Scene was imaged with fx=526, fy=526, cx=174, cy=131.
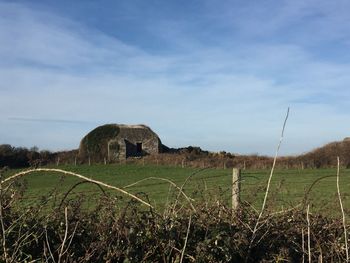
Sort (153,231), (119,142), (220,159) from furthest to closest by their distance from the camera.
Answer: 1. (119,142)
2. (220,159)
3. (153,231)

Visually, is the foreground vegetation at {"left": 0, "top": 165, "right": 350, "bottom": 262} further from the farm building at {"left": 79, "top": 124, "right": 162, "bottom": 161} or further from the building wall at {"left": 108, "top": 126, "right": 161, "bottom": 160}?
the building wall at {"left": 108, "top": 126, "right": 161, "bottom": 160}

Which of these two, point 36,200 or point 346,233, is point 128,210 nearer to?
point 36,200

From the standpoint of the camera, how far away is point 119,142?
5988cm

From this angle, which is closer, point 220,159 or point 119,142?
point 220,159

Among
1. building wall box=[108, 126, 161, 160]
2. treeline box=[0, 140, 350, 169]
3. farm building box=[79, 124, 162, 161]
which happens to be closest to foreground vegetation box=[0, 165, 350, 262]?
treeline box=[0, 140, 350, 169]

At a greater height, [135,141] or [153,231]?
[135,141]

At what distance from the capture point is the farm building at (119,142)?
59.0 m

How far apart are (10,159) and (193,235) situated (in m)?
43.8

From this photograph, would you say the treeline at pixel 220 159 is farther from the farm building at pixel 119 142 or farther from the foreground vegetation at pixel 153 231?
the foreground vegetation at pixel 153 231

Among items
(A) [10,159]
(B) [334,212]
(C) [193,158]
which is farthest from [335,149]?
(B) [334,212]

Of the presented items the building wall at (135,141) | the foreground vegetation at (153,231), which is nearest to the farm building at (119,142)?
the building wall at (135,141)

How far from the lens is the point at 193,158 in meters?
54.9

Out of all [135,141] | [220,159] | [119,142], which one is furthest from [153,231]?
[135,141]

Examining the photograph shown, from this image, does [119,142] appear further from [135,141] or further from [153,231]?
[153,231]
